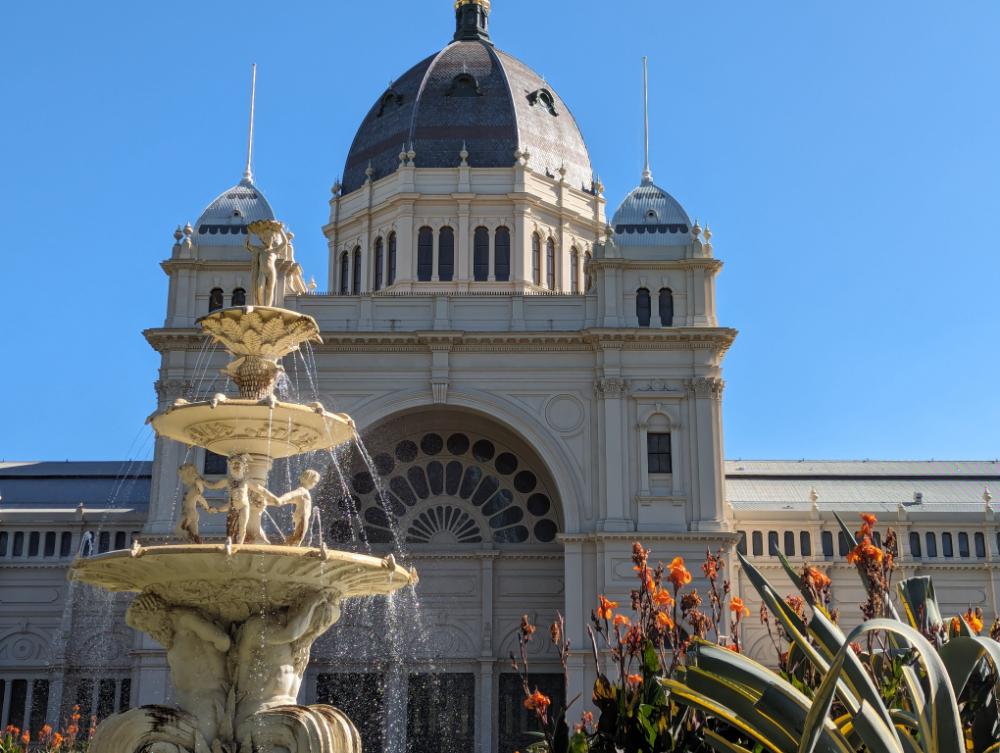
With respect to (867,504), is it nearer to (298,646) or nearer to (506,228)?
(506,228)

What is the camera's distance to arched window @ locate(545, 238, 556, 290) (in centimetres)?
4981


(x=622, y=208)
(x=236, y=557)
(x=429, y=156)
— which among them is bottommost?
(x=236, y=557)

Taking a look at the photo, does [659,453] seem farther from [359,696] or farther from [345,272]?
[345,272]

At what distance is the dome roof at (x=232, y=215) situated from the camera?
4325cm

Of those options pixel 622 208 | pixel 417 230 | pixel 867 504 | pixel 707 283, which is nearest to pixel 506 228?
pixel 417 230

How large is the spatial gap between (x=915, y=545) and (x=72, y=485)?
1298 inches

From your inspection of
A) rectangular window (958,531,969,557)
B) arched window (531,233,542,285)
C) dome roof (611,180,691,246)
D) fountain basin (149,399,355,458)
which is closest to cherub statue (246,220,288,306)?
fountain basin (149,399,355,458)

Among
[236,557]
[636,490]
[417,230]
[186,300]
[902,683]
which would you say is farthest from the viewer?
[417,230]

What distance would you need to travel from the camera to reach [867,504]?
163 feet

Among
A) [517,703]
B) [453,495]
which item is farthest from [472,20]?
[517,703]

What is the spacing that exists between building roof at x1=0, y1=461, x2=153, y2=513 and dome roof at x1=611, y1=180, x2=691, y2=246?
2102 cm

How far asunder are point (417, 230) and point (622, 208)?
926 cm

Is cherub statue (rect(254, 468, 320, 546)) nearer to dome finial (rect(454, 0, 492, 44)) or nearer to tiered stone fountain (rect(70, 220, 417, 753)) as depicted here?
tiered stone fountain (rect(70, 220, 417, 753))

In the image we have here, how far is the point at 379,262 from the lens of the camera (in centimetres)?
5034
